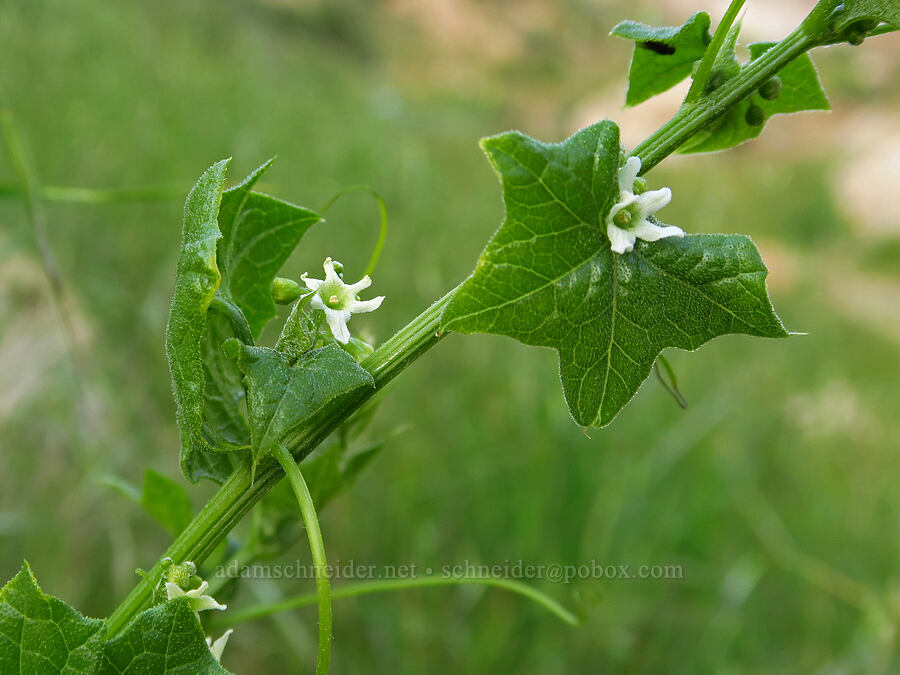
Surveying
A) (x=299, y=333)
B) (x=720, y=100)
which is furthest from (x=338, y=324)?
(x=720, y=100)

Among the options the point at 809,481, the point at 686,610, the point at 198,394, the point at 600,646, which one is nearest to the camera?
the point at 198,394

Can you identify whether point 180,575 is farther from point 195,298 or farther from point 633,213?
point 633,213

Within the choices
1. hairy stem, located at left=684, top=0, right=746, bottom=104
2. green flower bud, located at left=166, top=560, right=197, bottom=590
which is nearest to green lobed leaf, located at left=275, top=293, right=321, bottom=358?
green flower bud, located at left=166, top=560, right=197, bottom=590

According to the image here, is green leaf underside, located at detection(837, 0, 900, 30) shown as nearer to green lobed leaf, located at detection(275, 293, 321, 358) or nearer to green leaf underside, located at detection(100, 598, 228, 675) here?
green lobed leaf, located at detection(275, 293, 321, 358)

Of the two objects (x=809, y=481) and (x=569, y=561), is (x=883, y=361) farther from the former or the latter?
(x=569, y=561)

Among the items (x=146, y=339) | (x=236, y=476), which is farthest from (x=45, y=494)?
(x=236, y=476)

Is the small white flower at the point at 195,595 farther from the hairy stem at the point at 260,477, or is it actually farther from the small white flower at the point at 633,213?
the small white flower at the point at 633,213
